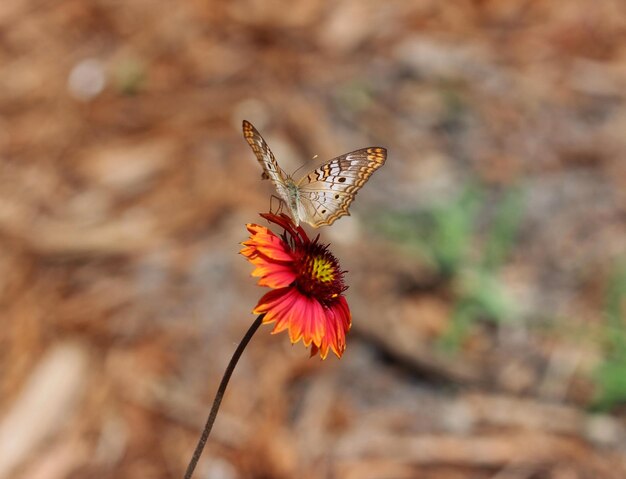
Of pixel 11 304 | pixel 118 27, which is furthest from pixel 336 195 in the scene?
pixel 118 27

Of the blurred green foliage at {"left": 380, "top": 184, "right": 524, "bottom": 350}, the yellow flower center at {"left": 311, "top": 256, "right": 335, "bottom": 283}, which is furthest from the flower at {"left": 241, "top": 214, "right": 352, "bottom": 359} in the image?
the blurred green foliage at {"left": 380, "top": 184, "right": 524, "bottom": 350}

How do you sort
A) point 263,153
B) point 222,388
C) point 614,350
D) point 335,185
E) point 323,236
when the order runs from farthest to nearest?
point 323,236 → point 614,350 → point 335,185 → point 263,153 → point 222,388

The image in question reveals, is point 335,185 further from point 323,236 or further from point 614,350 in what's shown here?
point 614,350

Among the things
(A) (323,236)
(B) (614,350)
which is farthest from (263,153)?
(B) (614,350)

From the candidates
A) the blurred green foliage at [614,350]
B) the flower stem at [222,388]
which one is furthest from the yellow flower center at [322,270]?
the blurred green foliage at [614,350]

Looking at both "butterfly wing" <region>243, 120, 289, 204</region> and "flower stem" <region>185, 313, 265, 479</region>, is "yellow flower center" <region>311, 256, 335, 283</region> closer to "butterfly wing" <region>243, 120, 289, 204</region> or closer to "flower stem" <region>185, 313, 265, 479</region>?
"butterfly wing" <region>243, 120, 289, 204</region>
